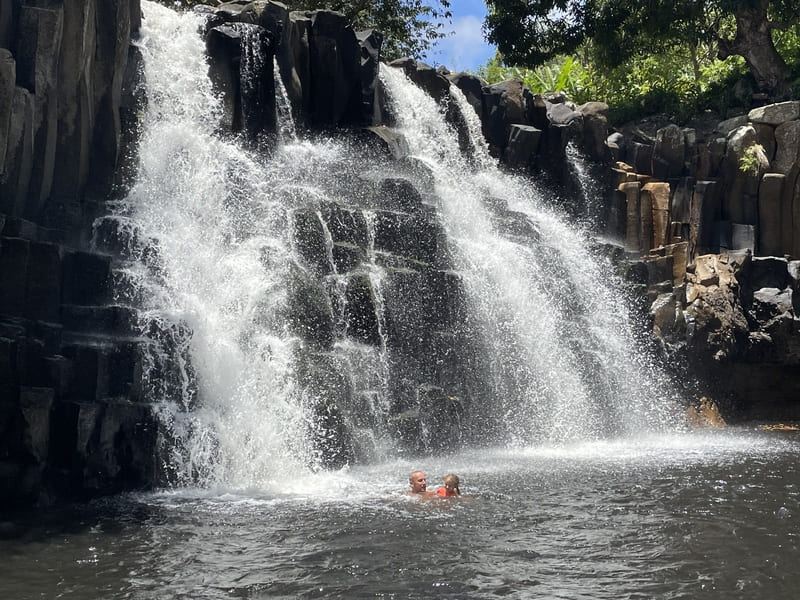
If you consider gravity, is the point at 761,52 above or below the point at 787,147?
above

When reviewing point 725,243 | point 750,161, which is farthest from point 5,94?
point 750,161

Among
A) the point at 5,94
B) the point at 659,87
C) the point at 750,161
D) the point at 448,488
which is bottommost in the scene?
the point at 448,488

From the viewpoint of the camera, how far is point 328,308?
16.9 meters

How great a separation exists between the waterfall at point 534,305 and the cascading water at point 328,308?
5 cm

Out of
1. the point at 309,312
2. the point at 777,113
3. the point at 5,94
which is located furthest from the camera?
the point at 777,113

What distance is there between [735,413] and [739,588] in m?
17.6

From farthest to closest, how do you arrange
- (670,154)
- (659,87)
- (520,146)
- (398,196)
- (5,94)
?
(659,87) → (670,154) → (520,146) → (398,196) → (5,94)

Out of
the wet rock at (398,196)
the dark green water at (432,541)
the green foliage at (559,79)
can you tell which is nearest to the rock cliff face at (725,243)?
the green foliage at (559,79)

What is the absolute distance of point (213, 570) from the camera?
29.5ft

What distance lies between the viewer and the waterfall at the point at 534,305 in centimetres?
1980

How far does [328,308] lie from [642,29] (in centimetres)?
2064

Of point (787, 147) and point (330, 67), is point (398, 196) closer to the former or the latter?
point (330, 67)

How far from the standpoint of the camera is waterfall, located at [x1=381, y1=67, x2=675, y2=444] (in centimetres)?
1980

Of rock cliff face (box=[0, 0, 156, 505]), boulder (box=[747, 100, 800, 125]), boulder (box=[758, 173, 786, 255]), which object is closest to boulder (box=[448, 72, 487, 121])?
boulder (box=[747, 100, 800, 125])
